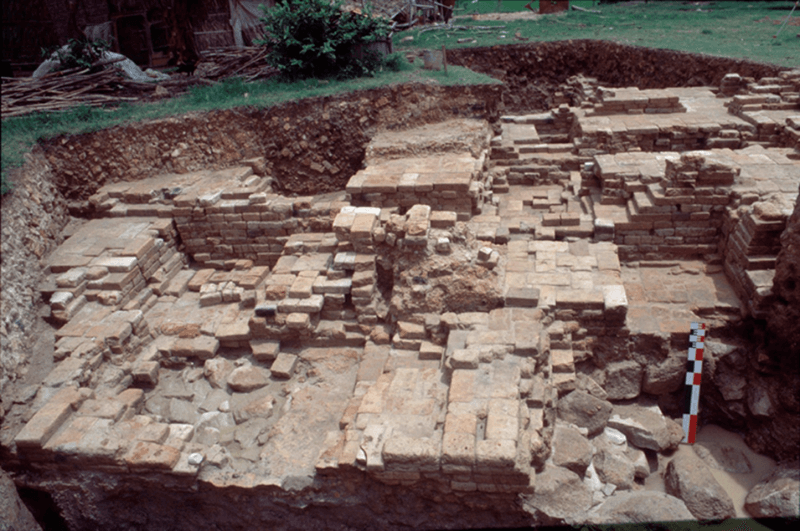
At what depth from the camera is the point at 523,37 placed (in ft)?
48.5

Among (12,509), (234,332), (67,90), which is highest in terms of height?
(67,90)

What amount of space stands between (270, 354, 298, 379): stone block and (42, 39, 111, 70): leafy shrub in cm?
730

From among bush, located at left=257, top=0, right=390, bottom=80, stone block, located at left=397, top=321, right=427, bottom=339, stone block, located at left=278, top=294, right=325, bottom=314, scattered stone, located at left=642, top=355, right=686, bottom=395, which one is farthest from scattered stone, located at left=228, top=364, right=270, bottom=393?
bush, located at left=257, top=0, right=390, bottom=80

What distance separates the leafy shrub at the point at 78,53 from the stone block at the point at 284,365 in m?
7.30

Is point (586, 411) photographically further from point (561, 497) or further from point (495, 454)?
point (495, 454)

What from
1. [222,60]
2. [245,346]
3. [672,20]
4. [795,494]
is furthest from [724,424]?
[672,20]

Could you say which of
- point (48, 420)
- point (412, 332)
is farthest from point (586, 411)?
point (48, 420)

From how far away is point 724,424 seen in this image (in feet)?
19.1

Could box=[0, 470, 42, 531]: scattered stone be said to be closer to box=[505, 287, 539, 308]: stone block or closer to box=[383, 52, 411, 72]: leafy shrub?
box=[505, 287, 539, 308]: stone block

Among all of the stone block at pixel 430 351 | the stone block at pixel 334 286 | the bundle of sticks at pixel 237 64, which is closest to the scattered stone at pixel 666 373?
the stone block at pixel 430 351

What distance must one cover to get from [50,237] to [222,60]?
5.76 metres

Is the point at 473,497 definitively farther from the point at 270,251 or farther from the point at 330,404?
the point at 270,251

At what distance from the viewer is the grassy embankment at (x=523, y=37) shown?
837 cm

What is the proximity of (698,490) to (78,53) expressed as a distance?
11472 millimetres
